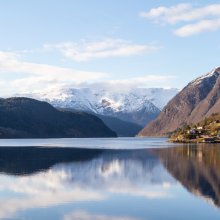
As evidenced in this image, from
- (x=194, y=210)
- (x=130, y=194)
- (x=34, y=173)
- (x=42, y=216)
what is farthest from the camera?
(x=34, y=173)

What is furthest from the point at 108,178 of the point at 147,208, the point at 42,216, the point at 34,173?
the point at 42,216

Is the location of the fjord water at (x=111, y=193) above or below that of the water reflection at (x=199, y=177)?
below

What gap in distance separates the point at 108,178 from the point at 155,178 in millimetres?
7704

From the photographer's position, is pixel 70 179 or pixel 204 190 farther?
pixel 70 179

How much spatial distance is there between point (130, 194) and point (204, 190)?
32.7 ft

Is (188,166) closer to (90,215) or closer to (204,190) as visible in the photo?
(204,190)

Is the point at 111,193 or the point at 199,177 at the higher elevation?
the point at 199,177

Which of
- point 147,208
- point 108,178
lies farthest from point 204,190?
point 108,178

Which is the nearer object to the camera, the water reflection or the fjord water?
the fjord water

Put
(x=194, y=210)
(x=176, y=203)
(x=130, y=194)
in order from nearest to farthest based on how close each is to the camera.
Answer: (x=194, y=210), (x=176, y=203), (x=130, y=194)

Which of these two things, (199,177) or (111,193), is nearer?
(111,193)

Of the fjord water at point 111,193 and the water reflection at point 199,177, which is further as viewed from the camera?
the water reflection at point 199,177

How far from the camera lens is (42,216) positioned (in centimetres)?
4584

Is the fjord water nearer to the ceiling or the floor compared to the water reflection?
nearer to the floor
